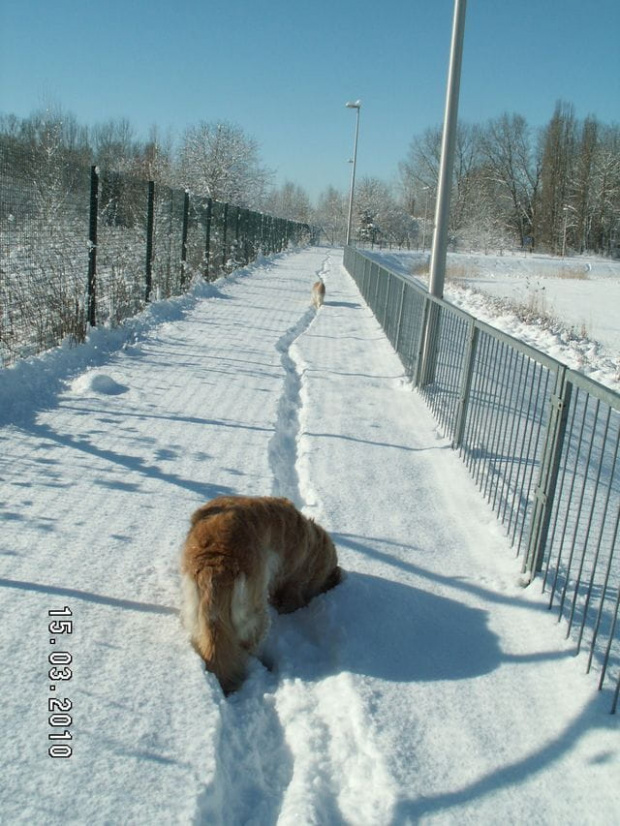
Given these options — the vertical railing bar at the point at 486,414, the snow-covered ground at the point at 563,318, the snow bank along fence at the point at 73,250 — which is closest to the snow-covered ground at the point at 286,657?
the vertical railing bar at the point at 486,414

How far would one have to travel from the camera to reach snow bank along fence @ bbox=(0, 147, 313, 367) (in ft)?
24.0

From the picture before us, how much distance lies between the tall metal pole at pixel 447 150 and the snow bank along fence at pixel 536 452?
407 millimetres

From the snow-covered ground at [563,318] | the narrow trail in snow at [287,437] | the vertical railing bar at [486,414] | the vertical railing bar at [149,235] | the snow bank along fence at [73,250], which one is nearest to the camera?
the narrow trail in snow at [287,437]

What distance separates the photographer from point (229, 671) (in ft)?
9.21

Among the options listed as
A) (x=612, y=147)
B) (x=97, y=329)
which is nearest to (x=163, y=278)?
(x=97, y=329)

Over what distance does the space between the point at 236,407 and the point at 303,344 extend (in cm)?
436

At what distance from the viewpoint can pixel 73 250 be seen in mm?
8883

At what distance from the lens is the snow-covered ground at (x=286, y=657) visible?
87.9 inches

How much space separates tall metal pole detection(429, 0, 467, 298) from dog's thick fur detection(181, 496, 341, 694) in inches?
230

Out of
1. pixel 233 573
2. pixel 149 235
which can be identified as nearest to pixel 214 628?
pixel 233 573

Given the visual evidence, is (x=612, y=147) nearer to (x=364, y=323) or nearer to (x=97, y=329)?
(x=364, y=323)

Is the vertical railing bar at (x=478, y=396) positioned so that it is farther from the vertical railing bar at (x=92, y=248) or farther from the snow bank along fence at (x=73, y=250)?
the vertical railing bar at (x=92, y=248)

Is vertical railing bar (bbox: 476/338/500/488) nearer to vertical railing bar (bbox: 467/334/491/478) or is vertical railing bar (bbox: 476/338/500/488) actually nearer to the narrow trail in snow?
vertical railing bar (bbox: 467/334/491/478)

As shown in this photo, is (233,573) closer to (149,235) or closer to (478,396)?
(478,396)
